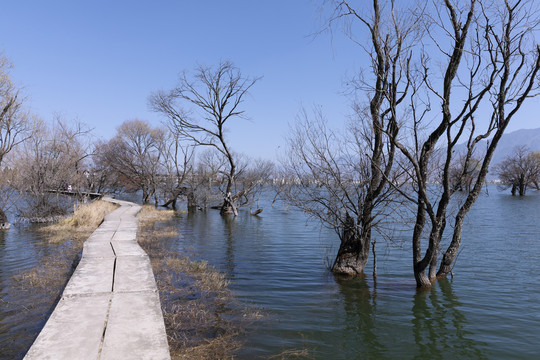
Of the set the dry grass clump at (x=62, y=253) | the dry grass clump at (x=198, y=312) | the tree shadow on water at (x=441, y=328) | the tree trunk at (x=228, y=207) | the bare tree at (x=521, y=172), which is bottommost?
the tree shadow on water at (x=441, y=328)

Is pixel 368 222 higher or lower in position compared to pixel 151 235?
higher

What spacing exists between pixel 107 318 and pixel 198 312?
6.36 feet

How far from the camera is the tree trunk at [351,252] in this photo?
8.84 meters

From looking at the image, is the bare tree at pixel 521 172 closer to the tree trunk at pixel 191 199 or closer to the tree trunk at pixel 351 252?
the tree trunk at pixel 191 199

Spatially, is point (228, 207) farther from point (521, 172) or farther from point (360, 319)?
point (521, 172)

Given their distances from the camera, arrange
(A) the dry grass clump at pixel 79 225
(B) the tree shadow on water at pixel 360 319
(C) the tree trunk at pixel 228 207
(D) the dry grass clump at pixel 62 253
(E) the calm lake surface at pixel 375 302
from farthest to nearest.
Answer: (C) the tree trunk at pixel 228 207, (A) the dry grass clump at pixel 79 225, (D) the dry grass clump at pixel 62 253, (E) the calm lake surface at pixel 375 302, (B) the tree shadow on water at pixel 360 319

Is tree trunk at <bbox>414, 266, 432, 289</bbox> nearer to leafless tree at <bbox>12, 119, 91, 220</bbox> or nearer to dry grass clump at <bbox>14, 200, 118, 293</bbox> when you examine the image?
dry grass clump at <bbox>14, 200, 118, 293</bbox>

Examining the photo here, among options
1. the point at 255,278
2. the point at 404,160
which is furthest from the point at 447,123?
the point at 255,278

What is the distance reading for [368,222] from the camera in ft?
28.1

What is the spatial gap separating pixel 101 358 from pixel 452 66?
7392mm

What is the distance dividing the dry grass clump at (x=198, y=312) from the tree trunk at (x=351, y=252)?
3115 millimetres

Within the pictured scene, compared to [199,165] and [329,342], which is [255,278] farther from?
[199,165]

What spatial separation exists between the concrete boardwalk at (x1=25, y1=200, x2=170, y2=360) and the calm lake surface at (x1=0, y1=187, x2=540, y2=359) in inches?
38.6

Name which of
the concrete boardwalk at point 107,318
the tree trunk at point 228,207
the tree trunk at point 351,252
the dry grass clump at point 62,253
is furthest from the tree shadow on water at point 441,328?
the tree trunk at point 228,207
